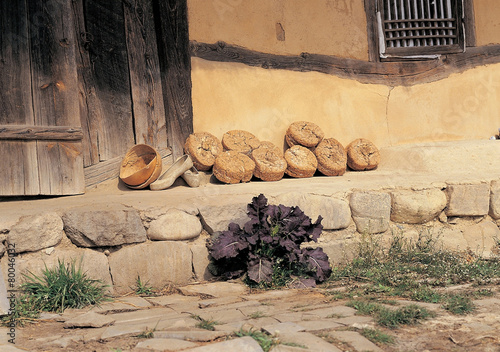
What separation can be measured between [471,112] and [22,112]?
502 centimetres

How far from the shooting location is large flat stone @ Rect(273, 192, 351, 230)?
4.67 m

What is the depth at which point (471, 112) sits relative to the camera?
262 inches

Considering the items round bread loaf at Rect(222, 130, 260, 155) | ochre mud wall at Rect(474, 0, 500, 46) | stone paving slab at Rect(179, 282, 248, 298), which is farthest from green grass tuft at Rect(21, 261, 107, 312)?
ochre mud wall at Rect(474, 0, 500, 46)

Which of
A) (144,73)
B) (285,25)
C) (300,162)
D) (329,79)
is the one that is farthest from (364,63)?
(144,73)

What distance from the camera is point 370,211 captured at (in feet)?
16.2

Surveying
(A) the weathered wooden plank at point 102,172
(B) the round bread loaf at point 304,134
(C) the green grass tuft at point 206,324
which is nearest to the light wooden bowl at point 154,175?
(A) the weathered wooden plank at point 102,172

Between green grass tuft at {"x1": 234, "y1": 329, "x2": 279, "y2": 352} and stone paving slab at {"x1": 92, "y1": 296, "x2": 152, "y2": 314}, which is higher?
stone paving slab at {"x1": 92, "y1": 296, "x2": 152, "y2": 314}

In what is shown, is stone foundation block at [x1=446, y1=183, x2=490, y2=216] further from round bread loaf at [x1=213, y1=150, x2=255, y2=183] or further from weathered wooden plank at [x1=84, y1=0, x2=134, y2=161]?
weathered wooden plank at [x1=84, y1=0, x2=134, y2=161]

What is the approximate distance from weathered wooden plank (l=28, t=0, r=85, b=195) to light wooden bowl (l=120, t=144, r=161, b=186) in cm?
40

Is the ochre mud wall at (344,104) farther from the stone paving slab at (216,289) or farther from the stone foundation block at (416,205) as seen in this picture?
the stone paving slab at (216,289)

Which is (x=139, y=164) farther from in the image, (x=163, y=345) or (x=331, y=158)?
(x=163, y=345)

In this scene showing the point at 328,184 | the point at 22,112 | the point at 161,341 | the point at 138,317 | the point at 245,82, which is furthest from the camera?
the point at 245,82

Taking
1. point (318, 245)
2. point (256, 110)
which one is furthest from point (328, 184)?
point (256, 110)

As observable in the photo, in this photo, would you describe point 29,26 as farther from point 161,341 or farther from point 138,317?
point 161,341
